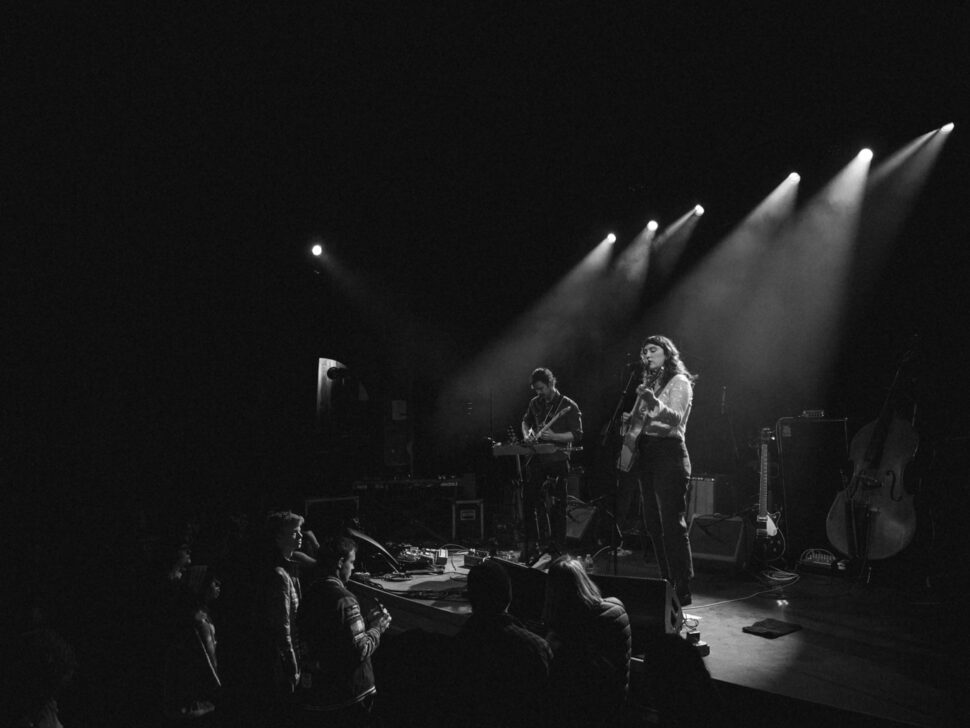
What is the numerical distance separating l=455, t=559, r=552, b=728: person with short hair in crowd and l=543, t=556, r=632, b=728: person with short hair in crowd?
0.29 feet

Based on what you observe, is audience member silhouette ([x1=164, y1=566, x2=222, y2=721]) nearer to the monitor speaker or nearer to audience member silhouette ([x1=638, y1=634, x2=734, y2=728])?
the monitor speaker

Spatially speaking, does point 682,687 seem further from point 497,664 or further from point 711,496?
point 711,496

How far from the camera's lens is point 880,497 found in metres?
5.95

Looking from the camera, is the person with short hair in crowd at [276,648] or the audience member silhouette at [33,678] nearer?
the audience member silhouette at [33,678]

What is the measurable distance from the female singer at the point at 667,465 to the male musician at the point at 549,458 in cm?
202

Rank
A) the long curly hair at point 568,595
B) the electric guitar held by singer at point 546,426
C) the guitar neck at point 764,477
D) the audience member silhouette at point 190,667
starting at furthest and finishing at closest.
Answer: the electric guitar held by singer at point 546,426 → the guitar neck at point 764,477 → the audience member silhouette at point 190,667 → the long curly hair at point 568,595

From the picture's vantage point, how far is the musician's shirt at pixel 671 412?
4371mm

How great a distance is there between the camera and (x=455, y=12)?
5887 mm

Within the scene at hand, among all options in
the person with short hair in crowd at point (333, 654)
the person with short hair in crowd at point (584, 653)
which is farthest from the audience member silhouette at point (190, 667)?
the person with short hair in crowd at point (584, 653)

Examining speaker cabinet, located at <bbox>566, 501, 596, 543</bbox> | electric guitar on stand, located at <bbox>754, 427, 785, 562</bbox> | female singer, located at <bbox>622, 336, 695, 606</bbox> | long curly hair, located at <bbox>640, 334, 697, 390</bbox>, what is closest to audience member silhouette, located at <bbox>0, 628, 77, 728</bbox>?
female singer, located at <bbox>622, 336, 695, 606</bbox>

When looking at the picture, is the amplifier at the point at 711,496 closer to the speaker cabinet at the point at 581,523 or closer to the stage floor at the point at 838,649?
the speaker cabinet at the point at 581,523

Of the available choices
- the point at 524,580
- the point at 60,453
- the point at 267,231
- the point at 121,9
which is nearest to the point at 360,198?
the point at 267,231

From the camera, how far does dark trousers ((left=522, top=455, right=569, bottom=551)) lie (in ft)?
22.0

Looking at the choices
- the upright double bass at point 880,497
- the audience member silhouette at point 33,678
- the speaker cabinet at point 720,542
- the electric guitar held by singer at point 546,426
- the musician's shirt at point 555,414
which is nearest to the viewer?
the audience member silhouette at point 33,678
